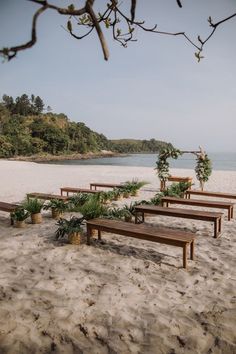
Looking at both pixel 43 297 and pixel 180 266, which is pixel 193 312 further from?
pixel 43 297

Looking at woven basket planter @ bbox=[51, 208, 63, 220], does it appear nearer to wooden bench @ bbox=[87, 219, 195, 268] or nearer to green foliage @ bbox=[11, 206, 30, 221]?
→ green foliage @ bbox=[11, 206, 30, 221]

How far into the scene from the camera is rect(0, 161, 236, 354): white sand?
111 inches

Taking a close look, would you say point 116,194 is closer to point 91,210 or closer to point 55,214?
point 55,214

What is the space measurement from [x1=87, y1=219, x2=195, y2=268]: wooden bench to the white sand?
1.20 feet

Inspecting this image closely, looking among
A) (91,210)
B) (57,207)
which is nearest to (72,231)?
(91,210)

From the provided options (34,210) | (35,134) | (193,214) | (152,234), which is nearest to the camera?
(152,234)

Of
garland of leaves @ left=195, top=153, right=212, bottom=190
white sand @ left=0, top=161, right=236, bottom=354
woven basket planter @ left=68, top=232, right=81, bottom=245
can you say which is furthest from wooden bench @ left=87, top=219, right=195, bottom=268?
garland of leaves @ left=195, top=153, right=212, bottom=190

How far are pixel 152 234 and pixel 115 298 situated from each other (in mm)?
1422

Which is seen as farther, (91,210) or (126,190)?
(126,190)

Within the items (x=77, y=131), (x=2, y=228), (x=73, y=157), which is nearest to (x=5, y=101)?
(x=77, y=131)

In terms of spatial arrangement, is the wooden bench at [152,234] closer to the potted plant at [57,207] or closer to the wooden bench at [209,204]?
the potted plant at [57,207]

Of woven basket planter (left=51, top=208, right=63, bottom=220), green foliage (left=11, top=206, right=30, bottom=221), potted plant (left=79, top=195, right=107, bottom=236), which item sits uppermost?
potted plant (left=79, top=195, right=107, bottom=236)

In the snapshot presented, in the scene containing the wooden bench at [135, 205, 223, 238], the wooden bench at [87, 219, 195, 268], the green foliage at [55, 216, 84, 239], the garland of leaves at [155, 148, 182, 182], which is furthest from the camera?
the garland of leaves at [155, 148, 182, 182]

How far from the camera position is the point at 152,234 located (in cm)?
479
